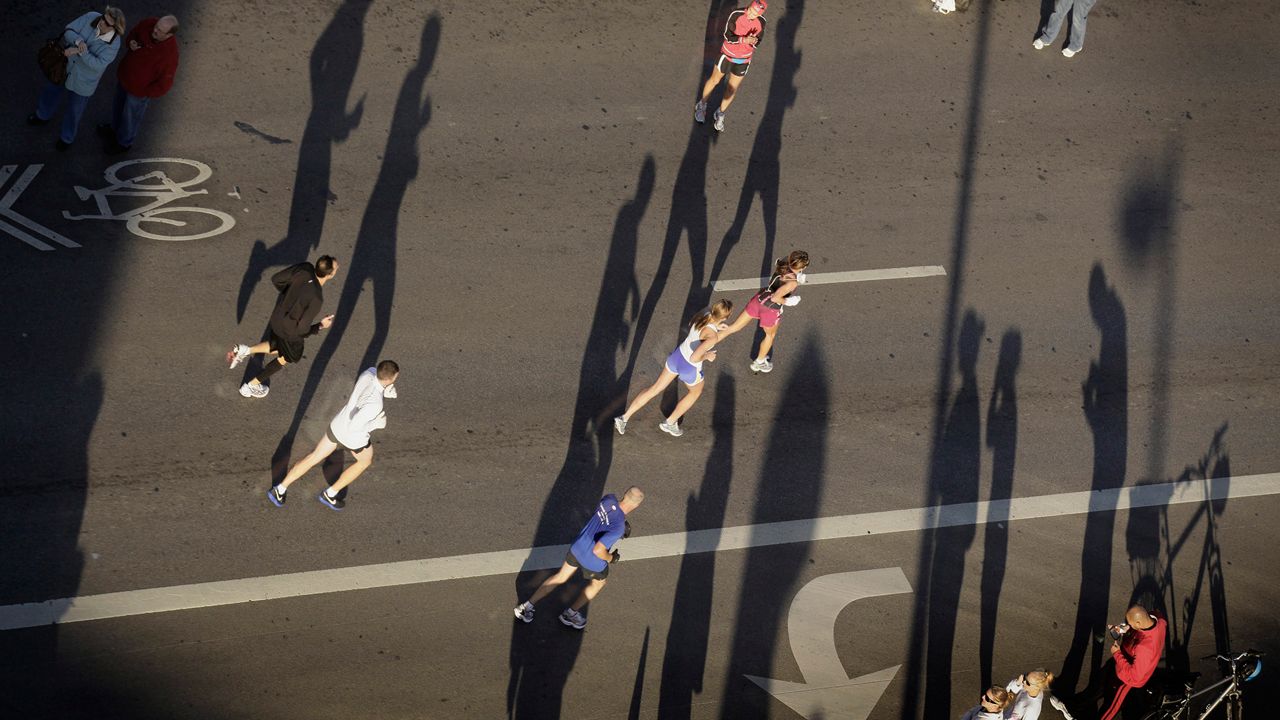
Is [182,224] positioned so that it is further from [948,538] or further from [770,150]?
[948,538]

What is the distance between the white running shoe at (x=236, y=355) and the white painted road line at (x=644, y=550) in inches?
80.6

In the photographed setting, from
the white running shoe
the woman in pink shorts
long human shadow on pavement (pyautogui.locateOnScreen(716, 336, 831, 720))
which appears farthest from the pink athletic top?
the white running shoe

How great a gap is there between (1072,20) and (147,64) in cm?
1106

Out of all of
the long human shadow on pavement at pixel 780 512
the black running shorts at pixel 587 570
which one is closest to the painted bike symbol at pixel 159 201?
the black running shorts at pixel 587 570

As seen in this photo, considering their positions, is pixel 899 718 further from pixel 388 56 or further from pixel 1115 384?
pixel 388 56

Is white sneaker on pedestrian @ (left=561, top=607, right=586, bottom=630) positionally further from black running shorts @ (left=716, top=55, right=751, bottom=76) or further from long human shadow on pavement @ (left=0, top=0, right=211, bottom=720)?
black running shorts @ (left=716, top=55, right=751, bottom=76)

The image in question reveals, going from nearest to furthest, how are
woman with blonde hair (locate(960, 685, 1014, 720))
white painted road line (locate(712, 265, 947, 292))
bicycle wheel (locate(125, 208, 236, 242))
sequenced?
woman with blonde hair (locate(960, 685, 1014, 720))
bicycle wheel (locate(125, 208, 236, 242))
white painted road line (locate(712, 265, 947, 292))

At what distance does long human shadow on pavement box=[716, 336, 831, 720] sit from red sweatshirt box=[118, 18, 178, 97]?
270 inches

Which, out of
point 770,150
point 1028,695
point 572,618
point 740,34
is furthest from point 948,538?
point 740,34

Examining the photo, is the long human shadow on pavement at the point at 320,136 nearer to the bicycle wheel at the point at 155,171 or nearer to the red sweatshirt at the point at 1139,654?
the bicycle wheel at the point at 155,171

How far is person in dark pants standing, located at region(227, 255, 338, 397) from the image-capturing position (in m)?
9.41

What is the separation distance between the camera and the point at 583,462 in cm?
1052

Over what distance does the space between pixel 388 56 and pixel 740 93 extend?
163 inches

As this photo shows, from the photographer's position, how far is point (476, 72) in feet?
42.5
